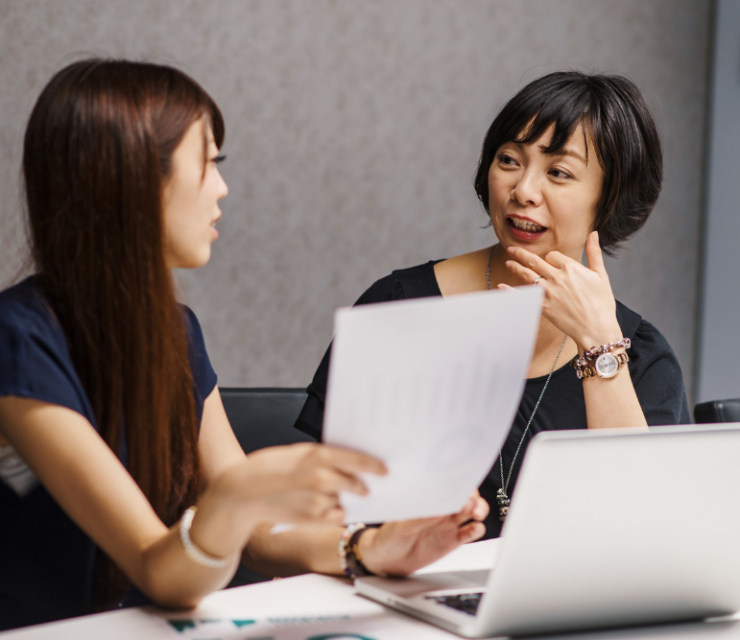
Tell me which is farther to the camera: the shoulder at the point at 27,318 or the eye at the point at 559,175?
the eye at the point at 559,175

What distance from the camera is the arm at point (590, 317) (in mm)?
1250

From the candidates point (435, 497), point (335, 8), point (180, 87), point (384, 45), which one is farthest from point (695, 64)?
point (435, 497)

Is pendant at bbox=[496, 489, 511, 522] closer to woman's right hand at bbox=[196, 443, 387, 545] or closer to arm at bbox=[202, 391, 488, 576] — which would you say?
arm at bbox=[202, 391, 488, 576]

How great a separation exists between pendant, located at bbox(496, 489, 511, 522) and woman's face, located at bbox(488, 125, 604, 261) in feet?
1.44

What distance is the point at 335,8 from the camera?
231cm

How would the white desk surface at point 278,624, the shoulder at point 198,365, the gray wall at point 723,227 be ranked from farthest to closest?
the gray wall at point 723,227 < the shoulder at point 198,365 < the white desk surface at point 278,624

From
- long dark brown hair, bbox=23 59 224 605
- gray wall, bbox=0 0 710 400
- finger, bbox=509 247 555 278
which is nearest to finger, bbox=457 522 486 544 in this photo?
long dark brown hair, bbox=23 59 224 605

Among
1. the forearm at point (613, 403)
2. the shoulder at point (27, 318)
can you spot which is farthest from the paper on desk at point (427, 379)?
the forearm at point (613, 403)

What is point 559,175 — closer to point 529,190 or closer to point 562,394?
point 529,190

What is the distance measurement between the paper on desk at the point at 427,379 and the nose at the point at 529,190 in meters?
0.84

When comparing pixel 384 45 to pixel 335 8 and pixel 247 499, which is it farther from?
pixel 247 499

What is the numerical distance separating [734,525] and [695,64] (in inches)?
94.0

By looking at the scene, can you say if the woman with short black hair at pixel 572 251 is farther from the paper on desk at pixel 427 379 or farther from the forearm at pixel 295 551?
the paper on desk at pixel 427 379

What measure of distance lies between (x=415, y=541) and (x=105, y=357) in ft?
1.25
